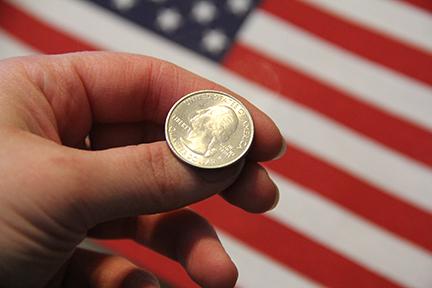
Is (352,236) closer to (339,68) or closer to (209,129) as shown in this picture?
(339,68)

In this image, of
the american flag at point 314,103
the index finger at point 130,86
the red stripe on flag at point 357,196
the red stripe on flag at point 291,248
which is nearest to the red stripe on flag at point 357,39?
the american flag at point 314,103

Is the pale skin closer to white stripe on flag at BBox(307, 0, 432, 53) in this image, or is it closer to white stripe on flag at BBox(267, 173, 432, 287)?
white stripe on flag at BBox(267, 173, 432, 287)

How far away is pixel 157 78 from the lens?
68 cm

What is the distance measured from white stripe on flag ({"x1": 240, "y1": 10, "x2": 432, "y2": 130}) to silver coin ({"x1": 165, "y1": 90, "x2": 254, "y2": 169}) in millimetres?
539

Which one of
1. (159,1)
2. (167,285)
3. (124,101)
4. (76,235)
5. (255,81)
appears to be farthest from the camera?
(159,1)

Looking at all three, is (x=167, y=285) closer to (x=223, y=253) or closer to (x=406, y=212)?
(x=223, y=253)

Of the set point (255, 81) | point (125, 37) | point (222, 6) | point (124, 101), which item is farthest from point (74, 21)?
point (124, 101)

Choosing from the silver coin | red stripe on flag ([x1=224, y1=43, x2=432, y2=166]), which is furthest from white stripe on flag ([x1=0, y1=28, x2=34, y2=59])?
the silver coin

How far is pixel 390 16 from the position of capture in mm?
1176

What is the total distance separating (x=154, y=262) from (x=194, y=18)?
59cm

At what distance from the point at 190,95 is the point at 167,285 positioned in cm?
46

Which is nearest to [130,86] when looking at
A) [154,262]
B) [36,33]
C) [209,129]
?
[209,129]

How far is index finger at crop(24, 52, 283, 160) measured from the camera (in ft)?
2.16

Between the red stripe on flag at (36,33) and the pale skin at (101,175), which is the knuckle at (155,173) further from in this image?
the red stripe on flag at (36,33)
